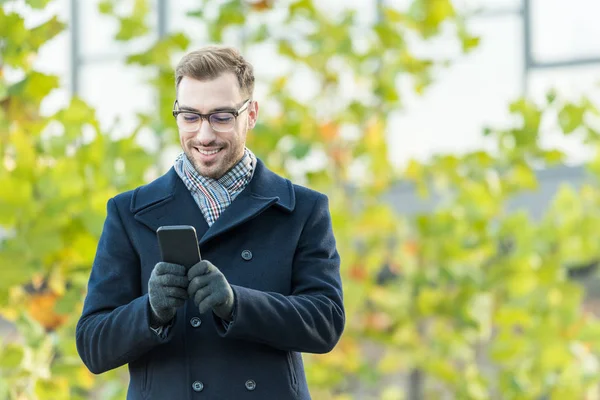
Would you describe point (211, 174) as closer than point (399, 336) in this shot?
Yes

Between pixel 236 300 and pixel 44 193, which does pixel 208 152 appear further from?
pixel 44 193

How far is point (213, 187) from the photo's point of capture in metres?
1.11

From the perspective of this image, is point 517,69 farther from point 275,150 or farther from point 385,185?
point 275,150

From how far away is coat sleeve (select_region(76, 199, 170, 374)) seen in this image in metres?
1.01

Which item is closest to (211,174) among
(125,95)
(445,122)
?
(445,122)

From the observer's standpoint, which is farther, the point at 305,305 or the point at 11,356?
the point at 11,356

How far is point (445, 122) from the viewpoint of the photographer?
3680mm

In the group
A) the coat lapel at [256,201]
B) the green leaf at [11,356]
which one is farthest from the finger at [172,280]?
the green leaf at [11,356]

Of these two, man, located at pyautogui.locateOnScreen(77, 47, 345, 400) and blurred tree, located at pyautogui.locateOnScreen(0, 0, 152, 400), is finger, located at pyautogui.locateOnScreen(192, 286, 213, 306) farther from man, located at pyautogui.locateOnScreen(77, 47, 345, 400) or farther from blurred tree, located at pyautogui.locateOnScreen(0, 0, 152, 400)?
blurred tree, located at pyautogui.locateOnScreen(0, 0, 152, 400)

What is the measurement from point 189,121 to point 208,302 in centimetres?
21

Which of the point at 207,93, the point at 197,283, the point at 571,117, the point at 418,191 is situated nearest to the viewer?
the point at 197,283

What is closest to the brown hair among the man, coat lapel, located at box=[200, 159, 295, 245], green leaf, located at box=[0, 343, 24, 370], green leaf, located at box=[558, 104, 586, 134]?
the man

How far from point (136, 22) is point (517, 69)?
1.78 meters

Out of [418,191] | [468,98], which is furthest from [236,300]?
[468,98]
